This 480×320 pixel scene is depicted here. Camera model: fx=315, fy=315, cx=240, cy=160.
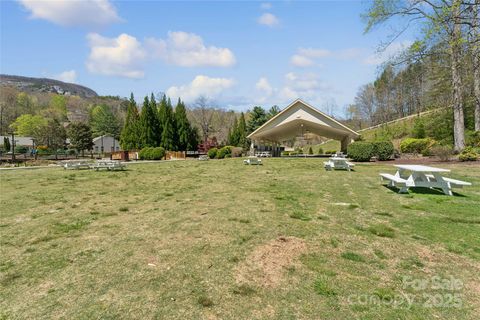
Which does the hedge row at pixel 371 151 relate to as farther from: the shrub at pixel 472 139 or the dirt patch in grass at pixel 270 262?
the dirt patch in grass at pixel 270 262

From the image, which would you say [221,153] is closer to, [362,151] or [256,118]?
[362,151]

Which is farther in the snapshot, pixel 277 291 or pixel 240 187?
pixel 240 187

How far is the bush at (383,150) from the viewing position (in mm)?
20656

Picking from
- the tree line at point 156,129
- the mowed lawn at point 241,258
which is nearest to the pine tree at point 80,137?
the tree line at point 156,129

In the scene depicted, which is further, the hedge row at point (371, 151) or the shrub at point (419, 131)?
the shrub at point (419, 131)

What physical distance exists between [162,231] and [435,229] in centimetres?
472

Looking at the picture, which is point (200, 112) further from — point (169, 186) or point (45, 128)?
point (169, 186)

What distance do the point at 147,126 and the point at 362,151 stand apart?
2709 centimetres

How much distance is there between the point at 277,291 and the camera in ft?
11.1

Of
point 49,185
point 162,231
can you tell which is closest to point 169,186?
point 49,185

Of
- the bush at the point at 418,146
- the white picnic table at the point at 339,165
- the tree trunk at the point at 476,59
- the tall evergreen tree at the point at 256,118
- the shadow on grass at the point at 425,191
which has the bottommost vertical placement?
the shadow on grass at the point at 425,191

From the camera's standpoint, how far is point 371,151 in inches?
808

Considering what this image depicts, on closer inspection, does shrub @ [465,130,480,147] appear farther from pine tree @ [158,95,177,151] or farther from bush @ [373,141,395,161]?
pine tree @ [158,95,177,151]

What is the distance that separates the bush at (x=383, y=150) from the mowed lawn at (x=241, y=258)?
526 inches
